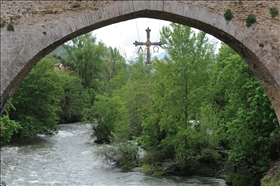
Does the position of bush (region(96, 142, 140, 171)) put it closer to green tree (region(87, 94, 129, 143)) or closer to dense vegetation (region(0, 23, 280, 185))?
dense vegetation (region(0, 23, 280, 185))

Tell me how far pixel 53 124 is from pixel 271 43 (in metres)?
21.1

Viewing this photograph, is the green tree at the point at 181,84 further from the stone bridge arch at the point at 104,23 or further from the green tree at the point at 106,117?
the stone bridge arch at the point at 104,23

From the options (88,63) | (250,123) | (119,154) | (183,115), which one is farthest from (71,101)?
(250,123)

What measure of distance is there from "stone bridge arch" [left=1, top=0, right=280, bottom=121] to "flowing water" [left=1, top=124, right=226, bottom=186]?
8.32 m

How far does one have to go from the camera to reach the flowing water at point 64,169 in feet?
52.4

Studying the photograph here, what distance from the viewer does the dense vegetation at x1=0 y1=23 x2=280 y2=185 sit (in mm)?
13673

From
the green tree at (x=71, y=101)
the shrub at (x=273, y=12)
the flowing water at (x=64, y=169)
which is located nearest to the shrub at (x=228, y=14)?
the shrub at (x=273, y=12)

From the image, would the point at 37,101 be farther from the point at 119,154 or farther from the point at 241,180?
the point at 241,180

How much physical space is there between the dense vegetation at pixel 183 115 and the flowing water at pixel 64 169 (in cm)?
83

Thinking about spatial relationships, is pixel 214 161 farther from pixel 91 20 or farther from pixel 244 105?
pixel 91 20

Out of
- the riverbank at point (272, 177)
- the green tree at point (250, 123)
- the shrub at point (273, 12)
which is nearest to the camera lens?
the shrub at point (273, 12)

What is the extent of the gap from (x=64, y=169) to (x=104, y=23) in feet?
37.4

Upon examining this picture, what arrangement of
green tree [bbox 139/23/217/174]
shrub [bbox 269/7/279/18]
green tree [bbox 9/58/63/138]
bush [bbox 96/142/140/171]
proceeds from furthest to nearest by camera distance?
green tree [bbox 9/58/63/138] < bush [bbox 96/142/140/171] < green tree [bbox 139/23/217/174] < shrub [bbox 269/7/279/18]

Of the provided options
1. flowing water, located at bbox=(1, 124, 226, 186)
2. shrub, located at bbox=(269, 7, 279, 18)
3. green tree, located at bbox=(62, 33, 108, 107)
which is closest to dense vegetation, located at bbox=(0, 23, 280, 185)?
flowing water, located at bbox=(1, 124, 226, 186)
